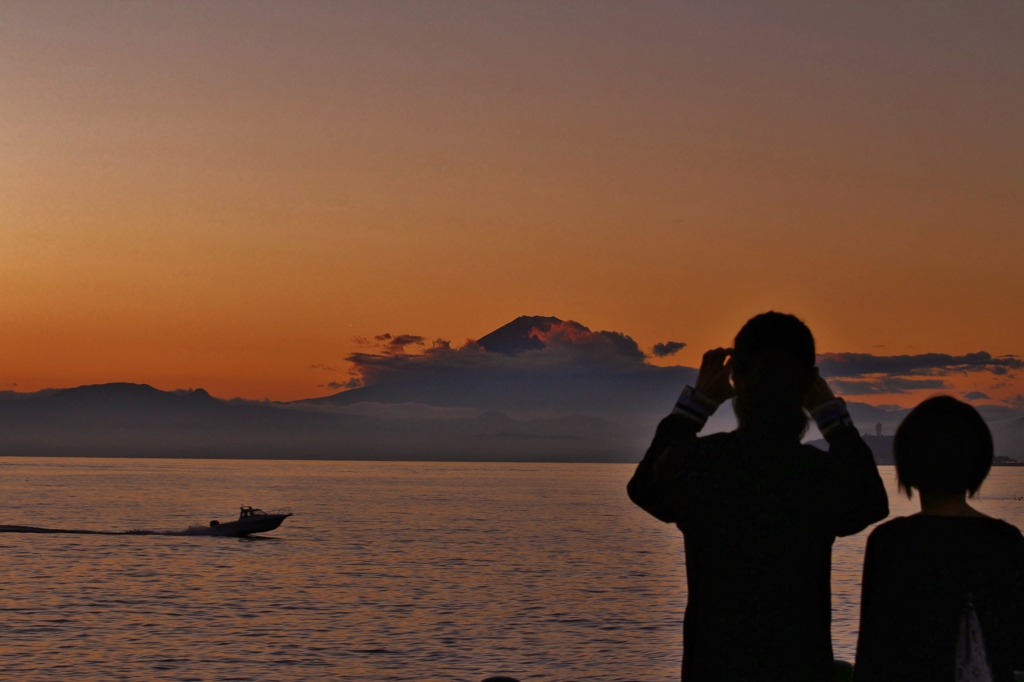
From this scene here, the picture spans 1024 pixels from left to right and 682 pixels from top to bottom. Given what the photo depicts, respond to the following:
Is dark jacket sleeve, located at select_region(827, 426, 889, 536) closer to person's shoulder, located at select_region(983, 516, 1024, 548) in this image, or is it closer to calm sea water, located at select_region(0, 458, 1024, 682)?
person's shoulder, located at select_region(983, 516, 1024, 548)

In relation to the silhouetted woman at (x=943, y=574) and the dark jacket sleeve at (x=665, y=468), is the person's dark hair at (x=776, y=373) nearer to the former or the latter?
the dark jacket sleeve at (x=665, y=468)

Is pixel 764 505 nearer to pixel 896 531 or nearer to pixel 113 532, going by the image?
pixel 896 531

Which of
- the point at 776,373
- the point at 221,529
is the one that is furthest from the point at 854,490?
the point at 221,529

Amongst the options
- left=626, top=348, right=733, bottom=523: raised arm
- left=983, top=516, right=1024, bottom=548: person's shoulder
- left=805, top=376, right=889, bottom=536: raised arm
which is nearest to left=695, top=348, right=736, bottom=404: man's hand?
left=626, top=348, right=733, bottom=523: raised arm

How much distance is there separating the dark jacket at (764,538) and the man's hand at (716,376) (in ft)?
0.54

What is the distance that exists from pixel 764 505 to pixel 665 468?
1.10 ft

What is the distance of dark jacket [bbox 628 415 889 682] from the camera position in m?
3.53

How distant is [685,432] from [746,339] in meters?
0.38

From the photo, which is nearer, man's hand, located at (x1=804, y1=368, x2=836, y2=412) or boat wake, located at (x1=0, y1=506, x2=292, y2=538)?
man's hand, located at (x1=804, y1=368, x2=836, y2=412)

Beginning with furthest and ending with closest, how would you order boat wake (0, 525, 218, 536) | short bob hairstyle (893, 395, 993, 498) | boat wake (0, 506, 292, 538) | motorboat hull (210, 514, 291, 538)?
boat wake (0, 525, 218, 536), boat wake (0, 506, 292, 538), motorboat hull (210, 514, 291, 538), short bob hairstyle (893, 395, 993, 498)

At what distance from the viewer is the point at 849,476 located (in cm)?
352

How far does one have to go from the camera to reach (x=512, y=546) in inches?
3433

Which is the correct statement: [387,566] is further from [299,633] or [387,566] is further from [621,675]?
[621,675]

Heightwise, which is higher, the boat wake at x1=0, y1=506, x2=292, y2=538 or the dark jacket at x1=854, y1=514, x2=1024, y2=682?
the dark jacket at x1=854, y1=514, x2=1024, y2=682
